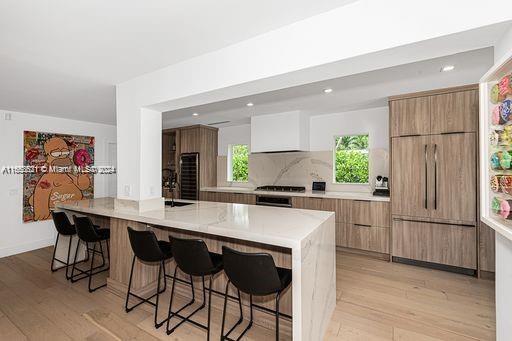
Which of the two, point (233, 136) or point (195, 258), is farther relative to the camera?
point (233, 136)

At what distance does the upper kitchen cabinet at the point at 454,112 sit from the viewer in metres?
2.88

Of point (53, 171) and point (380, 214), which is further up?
point (53, 171)

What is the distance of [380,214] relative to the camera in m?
3.48

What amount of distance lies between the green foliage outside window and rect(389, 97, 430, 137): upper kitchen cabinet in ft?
10.0

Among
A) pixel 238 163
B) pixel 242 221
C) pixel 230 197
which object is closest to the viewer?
pixel 242 221

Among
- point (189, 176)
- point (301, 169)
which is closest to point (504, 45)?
point (301, 169)

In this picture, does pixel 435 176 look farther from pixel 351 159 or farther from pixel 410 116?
pixel 351 159

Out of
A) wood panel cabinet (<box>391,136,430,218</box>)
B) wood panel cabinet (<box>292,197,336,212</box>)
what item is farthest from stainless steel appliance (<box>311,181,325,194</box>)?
wood panel cabinet (<box>391,136,430,218</box>)

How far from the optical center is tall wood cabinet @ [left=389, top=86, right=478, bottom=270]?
2906 mm

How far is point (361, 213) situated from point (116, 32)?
3616mm

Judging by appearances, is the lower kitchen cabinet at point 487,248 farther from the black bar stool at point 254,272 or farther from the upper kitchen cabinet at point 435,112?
the black bar stool at point 254,272

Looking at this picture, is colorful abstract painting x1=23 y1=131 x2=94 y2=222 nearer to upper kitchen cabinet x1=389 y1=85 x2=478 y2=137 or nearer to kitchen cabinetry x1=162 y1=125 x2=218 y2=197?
kitchen cabinetry x1=162 y1=125 x2=218 y2=197

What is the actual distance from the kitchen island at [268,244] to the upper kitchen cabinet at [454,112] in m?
2.05

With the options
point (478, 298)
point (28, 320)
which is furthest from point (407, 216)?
point (28, 320)
